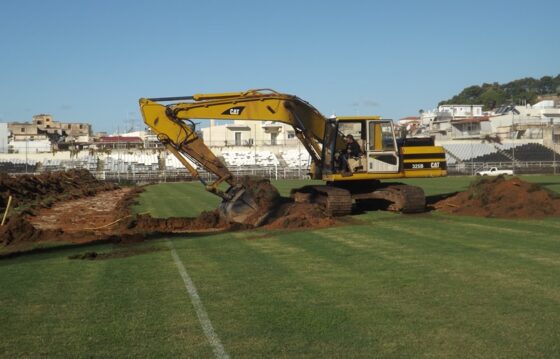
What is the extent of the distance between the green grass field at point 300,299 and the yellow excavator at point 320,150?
464 centimetres

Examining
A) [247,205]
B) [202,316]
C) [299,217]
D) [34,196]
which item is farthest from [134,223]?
[34,196]

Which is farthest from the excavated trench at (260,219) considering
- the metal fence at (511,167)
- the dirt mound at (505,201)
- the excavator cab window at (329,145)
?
the metal fence at (511,167)

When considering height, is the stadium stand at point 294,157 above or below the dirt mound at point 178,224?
above

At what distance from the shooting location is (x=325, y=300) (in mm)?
8602

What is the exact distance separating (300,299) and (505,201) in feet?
43.0

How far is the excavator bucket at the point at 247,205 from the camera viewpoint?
727 inches

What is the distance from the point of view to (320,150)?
69.3ft

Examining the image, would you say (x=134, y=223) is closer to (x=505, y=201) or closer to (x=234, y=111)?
(x=234, y=111)

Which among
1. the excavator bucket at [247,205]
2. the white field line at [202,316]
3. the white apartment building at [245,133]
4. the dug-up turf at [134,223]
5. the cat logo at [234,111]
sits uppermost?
the white apartment building at [245,133]

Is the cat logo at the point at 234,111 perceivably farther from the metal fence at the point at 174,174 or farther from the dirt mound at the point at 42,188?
the metal fence at the point at 174,174

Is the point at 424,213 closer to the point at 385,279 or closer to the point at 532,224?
the point at 532,224

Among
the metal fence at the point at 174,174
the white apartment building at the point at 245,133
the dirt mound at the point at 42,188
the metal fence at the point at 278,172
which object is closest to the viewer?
the dirt mound at the point at 42,188

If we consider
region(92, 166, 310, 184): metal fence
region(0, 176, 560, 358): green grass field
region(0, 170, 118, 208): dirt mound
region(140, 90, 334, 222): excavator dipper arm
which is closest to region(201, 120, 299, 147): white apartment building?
region(92, 166, 310, 184): metal fence

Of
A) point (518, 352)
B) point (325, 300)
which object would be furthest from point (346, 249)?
point (518, 352)
